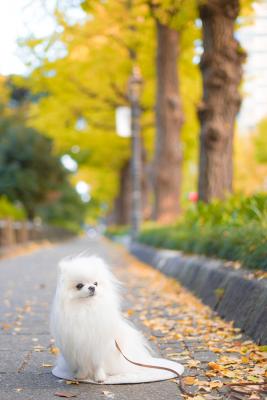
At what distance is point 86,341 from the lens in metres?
3.97

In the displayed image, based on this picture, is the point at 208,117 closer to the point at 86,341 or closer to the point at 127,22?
the point at 86,341

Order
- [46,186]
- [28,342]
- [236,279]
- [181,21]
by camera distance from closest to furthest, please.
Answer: [28,342] → [236,279] → [181,21] → [46,186]

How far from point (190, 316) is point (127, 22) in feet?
50.7

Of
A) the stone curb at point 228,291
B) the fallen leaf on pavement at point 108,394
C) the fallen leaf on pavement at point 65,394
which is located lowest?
the fallen leaf on pavement at point 108,394

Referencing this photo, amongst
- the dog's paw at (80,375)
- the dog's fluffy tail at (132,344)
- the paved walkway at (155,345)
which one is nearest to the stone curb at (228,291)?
the paved walkway at (155,345)

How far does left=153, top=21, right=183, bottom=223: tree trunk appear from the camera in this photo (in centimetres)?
1792

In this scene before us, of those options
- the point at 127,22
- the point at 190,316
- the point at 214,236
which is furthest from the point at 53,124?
the point at 190,316

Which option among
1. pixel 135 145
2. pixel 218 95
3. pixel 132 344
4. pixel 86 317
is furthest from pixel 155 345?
pixel 135 145

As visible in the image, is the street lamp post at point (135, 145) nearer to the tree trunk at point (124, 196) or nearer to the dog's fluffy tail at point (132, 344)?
the tree trunk at point (124, 196)

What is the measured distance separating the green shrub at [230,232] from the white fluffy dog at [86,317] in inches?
88.7

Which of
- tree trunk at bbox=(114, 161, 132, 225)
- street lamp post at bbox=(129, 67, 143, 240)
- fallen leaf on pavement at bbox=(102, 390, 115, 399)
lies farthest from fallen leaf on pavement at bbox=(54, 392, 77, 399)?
tree trunk at bbox=(114, 161, 132, 225)

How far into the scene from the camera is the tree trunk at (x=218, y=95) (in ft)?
36.1

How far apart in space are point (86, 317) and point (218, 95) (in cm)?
815

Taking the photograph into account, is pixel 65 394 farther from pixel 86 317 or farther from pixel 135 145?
pixel 135 145
